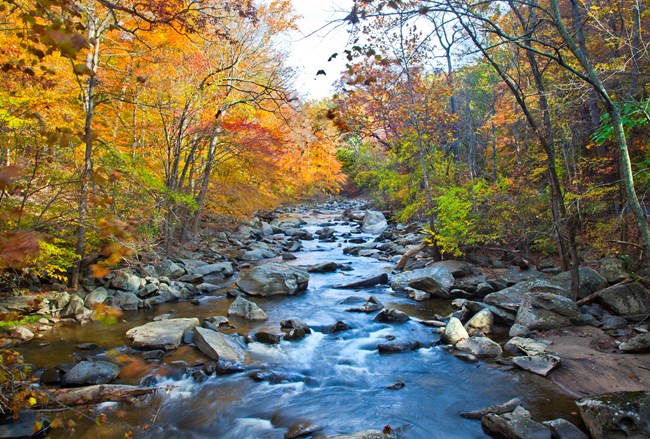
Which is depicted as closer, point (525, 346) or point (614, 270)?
point (525, 346)

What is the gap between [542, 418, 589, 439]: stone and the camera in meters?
4.50

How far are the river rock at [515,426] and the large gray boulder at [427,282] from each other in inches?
216

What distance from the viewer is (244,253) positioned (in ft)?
52.2

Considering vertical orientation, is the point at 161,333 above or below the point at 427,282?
above

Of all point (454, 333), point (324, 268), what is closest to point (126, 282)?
point (324, 268)

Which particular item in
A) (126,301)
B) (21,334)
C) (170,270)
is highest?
(170,270)

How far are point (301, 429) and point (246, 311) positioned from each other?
431cm

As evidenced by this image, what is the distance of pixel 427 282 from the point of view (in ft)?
34.3

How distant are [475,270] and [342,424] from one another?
316 inches

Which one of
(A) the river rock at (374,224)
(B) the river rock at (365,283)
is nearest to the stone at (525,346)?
(B) the river rock at (365,283)

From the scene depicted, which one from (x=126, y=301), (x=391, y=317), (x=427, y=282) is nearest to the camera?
(x=391, y=317)

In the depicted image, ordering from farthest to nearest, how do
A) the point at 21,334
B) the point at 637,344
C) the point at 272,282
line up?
the point at 272,282 → the point at 21,334 → the point at 637,344

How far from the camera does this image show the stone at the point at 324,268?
13.6 meters

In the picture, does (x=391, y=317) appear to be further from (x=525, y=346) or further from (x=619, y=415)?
(x=619, y=415)
